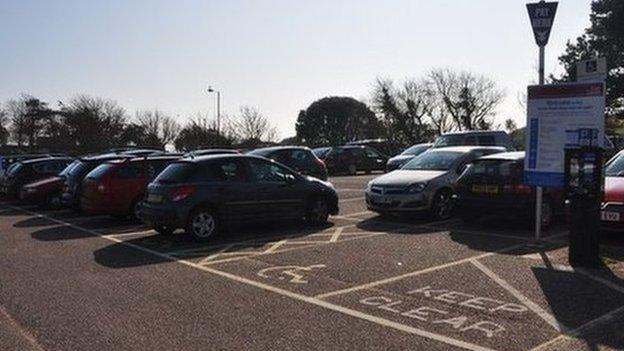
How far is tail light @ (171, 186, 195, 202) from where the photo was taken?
11852 mm

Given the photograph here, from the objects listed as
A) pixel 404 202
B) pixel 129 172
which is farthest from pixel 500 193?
pixel 129 172

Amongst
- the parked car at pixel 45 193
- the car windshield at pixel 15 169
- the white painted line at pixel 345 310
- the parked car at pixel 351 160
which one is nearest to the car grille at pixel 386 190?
the white painted line at pixel 345 310

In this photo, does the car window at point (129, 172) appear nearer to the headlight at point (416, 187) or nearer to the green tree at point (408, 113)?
the headlight at point (416, 187)

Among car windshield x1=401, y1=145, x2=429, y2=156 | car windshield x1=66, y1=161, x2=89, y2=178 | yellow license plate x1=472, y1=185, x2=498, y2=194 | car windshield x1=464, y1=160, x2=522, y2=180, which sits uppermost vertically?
car windshield x1=401, y1=145, x2=429, y2=156

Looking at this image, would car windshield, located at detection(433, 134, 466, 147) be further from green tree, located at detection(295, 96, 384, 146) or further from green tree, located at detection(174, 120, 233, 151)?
green tree, located at detection(295, 96, 384, 146)

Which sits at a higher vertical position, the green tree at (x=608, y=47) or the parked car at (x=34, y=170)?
the green tree at (x=608, y=47)

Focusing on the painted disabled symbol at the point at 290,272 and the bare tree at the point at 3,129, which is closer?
the painted disabled symbol at the point at 290,272

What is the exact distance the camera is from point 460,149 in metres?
15.0

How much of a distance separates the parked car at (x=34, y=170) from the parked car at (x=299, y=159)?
6627 mm

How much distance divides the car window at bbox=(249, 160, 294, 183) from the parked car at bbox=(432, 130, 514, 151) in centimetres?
961

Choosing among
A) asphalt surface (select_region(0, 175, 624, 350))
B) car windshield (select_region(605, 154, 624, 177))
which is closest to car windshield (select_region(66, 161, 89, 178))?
asphalt surface (select_region(0, 175, 624, 350))

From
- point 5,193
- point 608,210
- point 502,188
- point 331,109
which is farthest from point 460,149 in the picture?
point 331,109

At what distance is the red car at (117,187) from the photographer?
15.0m

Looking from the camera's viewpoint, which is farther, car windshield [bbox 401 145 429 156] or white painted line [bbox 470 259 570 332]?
car windshield [bbox 401 145 429 156]
